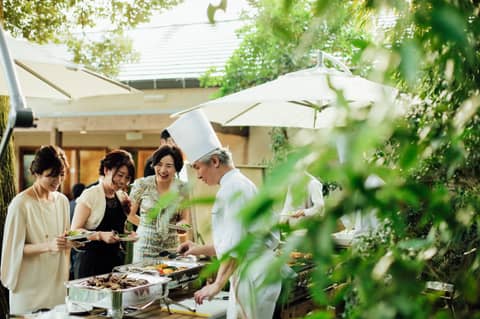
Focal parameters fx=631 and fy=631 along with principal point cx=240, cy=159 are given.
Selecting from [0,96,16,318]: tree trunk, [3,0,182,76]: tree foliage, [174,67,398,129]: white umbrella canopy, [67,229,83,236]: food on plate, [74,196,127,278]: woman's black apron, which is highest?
[3,0,182,76]: tree foliage

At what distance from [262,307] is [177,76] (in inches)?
290

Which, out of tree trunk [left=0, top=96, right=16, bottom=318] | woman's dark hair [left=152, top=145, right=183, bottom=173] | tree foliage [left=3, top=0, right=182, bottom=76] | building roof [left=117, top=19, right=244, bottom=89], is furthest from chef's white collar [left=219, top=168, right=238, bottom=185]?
building roof [left=117, top=19, right=244, bottom=89]

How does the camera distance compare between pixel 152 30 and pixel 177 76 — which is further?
pixel 152 30

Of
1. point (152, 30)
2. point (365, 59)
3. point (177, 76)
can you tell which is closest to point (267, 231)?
point (365, 59)

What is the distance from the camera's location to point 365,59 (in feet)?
3.27

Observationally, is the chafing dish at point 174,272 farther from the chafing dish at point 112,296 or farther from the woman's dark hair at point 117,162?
the woman's dark hair at point 117,162

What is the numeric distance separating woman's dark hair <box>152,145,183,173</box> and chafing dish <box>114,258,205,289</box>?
0.91 m

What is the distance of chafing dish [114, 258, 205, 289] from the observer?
10.9 ft

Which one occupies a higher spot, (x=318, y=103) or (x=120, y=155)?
(x=318, y=103)

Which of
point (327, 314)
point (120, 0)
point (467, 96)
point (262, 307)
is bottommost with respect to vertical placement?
point (262, 307)

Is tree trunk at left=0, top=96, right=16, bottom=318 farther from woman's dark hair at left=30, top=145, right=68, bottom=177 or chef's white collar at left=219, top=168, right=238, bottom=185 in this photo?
chef's white collar at left=219, top=168, right=238, bottom=185

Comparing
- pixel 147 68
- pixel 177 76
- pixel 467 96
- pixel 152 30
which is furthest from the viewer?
pixel 152 30

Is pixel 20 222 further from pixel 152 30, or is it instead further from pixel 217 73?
pixel 152 30

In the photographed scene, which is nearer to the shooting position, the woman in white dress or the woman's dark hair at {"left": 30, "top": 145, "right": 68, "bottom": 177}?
the woman in white dress
